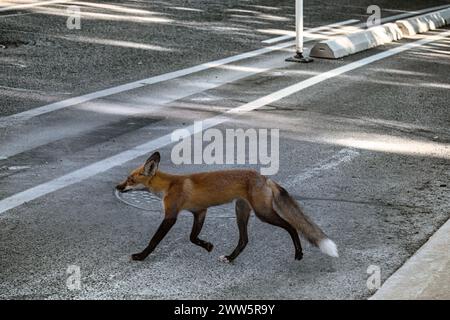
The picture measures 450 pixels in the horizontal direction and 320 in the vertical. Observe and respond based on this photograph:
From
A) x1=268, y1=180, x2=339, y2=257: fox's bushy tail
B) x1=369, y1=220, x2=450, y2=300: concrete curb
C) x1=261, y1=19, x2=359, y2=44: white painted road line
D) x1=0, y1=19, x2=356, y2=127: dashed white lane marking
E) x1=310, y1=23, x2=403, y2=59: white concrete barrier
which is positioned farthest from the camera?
x1=261, y1=19, x2=359, y2=44: white painted road line

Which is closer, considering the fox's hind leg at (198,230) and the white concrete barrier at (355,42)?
the fox's hind leg at (198,230)

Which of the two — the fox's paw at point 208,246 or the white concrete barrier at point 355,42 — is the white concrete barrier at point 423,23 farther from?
the fox's paw at point 208,246

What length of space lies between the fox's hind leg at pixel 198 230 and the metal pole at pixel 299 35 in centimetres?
965

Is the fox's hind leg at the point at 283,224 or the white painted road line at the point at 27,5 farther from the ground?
the white painted road line at the point at 27,5

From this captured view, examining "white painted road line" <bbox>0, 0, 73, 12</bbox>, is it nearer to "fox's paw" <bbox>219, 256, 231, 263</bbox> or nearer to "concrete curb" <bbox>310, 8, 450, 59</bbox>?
"concrete curb" <bbox>310, 8, 450, 59</bbox>

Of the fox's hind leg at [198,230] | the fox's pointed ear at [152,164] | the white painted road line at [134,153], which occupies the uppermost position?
the fox's pointed ear at [152,164]

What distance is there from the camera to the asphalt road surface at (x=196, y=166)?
22.5 feet

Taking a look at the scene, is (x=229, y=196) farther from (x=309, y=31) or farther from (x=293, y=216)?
(x=309, y=31)

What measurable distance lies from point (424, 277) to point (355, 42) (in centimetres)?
1176

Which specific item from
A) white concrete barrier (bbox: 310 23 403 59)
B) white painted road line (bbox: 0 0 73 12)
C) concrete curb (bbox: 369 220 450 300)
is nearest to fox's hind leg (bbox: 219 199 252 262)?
concrete curb (bbox: 369 220 450 300)

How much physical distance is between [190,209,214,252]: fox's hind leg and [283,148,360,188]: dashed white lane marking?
83.1 inches

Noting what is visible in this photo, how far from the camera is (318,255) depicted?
722cm

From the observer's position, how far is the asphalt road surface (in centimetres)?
687

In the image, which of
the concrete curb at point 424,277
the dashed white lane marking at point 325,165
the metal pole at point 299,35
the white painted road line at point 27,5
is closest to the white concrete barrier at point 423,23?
the metal pole at point 299,35
